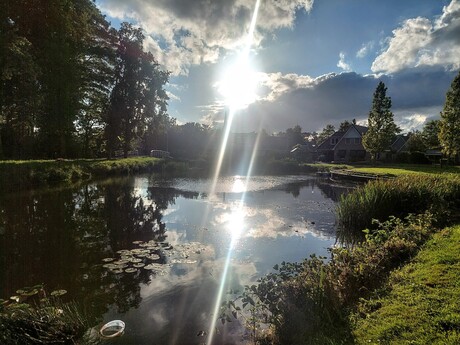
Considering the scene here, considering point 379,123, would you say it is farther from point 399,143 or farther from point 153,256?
point 153,256

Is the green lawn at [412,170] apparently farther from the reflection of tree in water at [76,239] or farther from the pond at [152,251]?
the reflection of tree in water at [76,239]

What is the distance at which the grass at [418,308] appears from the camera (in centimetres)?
366

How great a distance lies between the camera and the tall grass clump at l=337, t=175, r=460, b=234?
11727 millimetres

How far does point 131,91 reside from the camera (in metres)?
41.0

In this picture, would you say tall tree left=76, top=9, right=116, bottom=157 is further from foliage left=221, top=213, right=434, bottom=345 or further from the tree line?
foliage left=221, top=213, right=434, bottom=345

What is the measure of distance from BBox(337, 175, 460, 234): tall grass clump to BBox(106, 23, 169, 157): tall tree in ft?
117

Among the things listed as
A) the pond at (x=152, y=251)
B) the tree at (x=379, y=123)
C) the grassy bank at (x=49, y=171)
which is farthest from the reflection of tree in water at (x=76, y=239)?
the tree at (x=379, y=123)

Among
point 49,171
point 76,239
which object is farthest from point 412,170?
point 49,171

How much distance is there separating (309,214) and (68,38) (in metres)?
26.8

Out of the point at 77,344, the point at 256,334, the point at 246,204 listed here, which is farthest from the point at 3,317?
the point at 246,204

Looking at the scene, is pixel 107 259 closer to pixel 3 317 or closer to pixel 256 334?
pixel 3 317

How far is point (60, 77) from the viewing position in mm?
26156

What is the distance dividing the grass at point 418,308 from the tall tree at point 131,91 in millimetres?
40350

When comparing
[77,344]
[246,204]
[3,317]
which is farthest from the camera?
[246,204]
